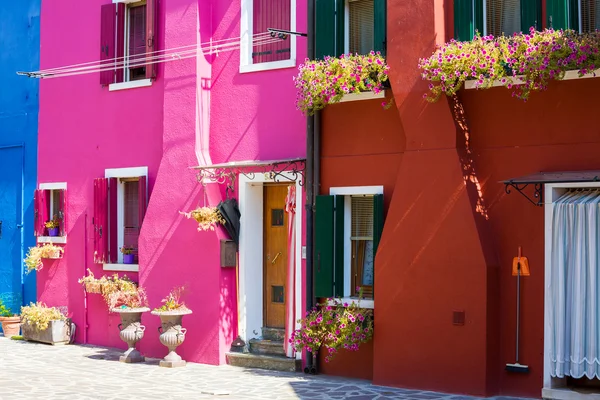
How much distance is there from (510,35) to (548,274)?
3.05 metres

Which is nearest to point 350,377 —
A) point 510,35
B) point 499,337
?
point 499,337

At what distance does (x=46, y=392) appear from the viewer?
11.7m

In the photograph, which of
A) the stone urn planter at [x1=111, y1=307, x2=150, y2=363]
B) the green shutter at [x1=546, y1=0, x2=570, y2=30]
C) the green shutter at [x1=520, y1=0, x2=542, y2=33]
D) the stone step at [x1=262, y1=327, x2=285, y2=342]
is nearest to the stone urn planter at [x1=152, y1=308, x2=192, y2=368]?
the stone urn planter at [x1=111, y1=307, x2=150, y2=363]

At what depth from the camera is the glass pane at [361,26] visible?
1291cm

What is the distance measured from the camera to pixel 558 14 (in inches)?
423

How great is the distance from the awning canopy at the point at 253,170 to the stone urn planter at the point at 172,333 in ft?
6.94

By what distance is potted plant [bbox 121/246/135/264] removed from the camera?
1586 cm

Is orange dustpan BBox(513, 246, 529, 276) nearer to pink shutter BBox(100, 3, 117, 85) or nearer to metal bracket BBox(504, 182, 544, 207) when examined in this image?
metal bracket BBox(504, 182, 544, 207)

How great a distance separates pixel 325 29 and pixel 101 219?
222 inches

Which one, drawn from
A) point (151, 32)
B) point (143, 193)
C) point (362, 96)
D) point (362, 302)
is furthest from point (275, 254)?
point (151, 32)

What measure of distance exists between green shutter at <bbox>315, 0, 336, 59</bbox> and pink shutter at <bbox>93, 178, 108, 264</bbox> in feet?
16.8

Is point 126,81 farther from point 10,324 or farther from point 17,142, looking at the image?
point 10,324

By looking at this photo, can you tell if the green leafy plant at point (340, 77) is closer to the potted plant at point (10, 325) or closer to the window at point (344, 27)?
the window at point (344, 27)

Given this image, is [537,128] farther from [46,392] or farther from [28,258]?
[28,258]
